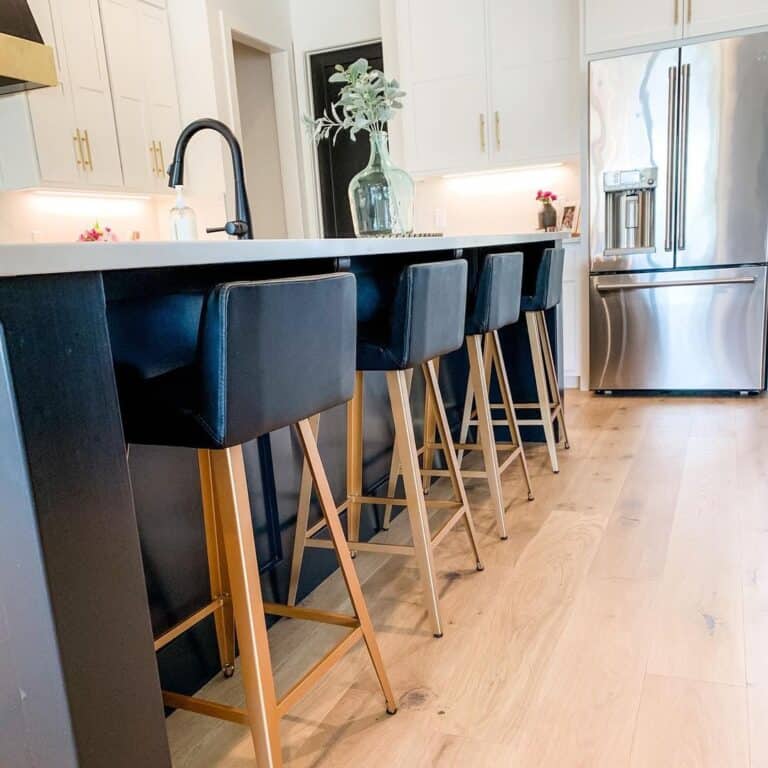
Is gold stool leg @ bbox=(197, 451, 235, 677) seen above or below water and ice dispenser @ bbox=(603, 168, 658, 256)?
below

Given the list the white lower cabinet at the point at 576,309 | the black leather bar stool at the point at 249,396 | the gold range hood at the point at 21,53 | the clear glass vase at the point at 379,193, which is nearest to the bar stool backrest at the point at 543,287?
the clear glass vase at the point at 379,193

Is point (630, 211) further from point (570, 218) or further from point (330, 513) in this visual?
point (330, 513)

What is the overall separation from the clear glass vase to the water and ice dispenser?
80.0 inches

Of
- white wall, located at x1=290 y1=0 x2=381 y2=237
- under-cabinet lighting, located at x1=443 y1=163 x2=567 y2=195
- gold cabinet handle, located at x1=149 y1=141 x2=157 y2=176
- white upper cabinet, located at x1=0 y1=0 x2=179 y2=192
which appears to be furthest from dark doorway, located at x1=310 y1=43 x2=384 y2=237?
gold cabinet handle, located at x1=149 y1=141 x2=157 y2=176

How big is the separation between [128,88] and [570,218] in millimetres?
2815

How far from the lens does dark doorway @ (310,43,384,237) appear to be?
16.4ft

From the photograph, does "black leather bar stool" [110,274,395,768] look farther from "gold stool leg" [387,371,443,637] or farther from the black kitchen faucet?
the black kitchen faucet

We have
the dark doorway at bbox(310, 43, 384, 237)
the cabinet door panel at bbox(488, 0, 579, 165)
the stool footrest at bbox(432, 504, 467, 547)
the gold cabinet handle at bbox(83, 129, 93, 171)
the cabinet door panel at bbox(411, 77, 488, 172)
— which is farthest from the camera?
the dark doorway at bbox(310, 43, 384, 237)

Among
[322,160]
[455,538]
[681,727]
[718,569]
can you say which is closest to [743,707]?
[681,727]

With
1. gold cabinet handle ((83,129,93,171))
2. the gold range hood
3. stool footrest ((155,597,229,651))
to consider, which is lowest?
stool footrest ((155,597,229,651))

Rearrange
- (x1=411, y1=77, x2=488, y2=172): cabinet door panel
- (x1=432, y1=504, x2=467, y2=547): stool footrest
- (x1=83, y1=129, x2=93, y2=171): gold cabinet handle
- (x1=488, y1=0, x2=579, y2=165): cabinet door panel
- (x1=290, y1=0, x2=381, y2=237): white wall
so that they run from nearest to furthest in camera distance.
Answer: (x1=432, y1=504, x2=467, y2=547): stool footrest, (x1=83, y1=129, x2=93, y2=171): gold cabinet handle, (x1=488, y1=0, x2=579, y2=165): cabinet door panel, (x1=411, y1=77, x2=488, y2=172): cabinet door panel, (x1=290, y1=0, x2=381, y2=237): white wall

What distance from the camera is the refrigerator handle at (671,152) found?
3.58 metres

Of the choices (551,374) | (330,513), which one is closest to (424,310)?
(330,513)

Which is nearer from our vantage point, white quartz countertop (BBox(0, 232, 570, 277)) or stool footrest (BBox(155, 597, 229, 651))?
white quartz countertop (BBox(0, 232, 570, 277))
